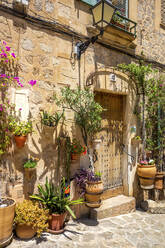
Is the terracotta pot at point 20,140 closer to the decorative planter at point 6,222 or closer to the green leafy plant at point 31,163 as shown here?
the green leafy plant at point 31,163

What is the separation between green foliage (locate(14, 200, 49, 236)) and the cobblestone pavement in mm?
249

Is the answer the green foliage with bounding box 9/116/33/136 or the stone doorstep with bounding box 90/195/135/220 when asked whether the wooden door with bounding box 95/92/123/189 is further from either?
the green foliage with bounding box 9/116/33/136

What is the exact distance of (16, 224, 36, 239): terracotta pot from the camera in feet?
9.52

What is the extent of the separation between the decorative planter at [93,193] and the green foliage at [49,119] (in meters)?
1.29

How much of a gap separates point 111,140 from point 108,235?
2128 millimetres

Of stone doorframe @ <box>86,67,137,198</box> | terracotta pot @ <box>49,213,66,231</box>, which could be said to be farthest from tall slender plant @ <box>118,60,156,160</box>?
terracotta pot @ <box>49,213,66,231</box>

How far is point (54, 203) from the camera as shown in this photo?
322 cm

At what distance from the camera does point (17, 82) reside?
3.20 metres

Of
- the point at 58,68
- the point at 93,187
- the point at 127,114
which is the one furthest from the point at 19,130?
the point at 127,114

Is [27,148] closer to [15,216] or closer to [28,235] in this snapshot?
[15,216]

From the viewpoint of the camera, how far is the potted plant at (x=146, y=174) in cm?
462

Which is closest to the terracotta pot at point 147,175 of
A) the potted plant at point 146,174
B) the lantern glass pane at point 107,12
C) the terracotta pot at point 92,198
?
the potted plant at point 146,174

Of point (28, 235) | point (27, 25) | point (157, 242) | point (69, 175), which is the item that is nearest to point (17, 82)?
point (27, 25)

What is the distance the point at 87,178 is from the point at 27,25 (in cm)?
301
